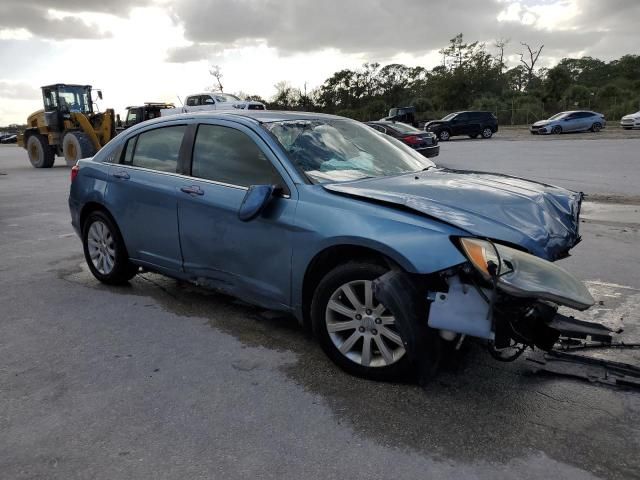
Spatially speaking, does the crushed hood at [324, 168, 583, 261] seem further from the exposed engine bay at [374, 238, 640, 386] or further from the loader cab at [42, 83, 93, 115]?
the loader cab at [42, 83, 93, 115]

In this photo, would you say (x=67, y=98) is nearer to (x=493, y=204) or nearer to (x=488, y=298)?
(x=493, y=204)

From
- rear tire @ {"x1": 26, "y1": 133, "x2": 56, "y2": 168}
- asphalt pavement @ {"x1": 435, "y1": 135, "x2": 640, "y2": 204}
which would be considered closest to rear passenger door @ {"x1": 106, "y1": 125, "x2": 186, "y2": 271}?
asphalt pavement @ {"x1": 435, "y1": 135, "x2": 640, "y2": 204}

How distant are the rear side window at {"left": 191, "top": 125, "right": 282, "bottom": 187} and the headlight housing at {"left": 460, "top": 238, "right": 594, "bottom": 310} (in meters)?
1.45

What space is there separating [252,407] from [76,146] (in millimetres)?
18923

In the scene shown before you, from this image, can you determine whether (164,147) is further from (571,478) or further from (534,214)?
(571,478)

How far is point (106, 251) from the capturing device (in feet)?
17.1

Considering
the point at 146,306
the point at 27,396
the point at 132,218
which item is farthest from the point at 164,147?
the point at 27,396

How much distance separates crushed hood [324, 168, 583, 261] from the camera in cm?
309

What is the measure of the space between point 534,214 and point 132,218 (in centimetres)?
326

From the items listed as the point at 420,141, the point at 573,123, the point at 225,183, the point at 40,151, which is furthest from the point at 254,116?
the point at 573,123

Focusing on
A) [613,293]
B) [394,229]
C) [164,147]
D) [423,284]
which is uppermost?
[164,147]

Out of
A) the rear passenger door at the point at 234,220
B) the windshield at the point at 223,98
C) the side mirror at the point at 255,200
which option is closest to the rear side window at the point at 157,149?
the rear passenger door at the point at 234,220

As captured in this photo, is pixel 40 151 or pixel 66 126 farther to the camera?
pixel 40 151

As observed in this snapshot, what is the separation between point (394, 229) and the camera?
10.2 ft
